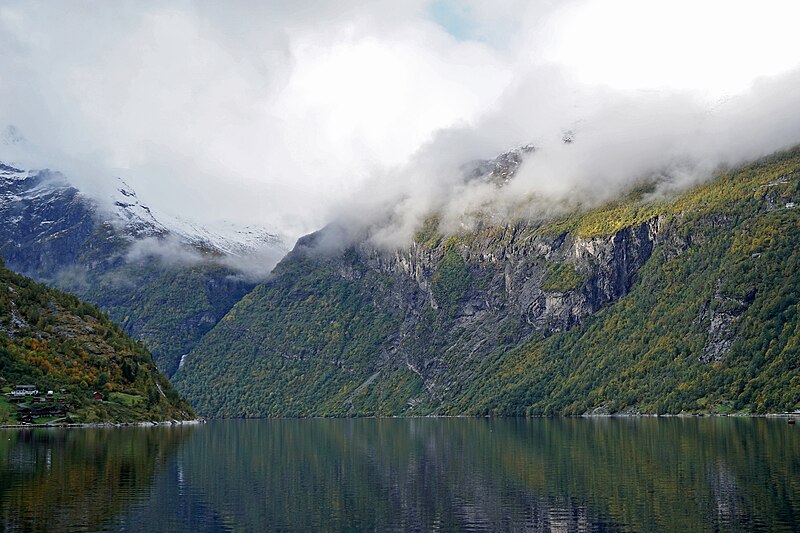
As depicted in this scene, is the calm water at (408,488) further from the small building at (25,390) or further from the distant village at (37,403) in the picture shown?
the small building at (25,390)

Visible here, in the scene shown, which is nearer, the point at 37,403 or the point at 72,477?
the point at 72,477

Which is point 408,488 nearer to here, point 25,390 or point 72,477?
point 72,477

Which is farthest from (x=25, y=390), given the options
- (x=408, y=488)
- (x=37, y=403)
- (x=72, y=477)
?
(x=408, y=488)

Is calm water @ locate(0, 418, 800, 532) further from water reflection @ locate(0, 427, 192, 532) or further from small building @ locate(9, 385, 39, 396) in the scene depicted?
small building @ locate(9, 385, 39, 396)

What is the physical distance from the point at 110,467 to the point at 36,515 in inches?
1404

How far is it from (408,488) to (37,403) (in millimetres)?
130678

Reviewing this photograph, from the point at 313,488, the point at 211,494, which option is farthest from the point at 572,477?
the point at 211,494

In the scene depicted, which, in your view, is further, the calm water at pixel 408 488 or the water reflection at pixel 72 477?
the water reflection at pixel 72 477

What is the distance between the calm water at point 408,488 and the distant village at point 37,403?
175 ft

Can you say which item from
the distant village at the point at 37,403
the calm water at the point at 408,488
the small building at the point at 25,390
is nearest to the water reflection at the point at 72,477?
the calm water at the point at 408,488

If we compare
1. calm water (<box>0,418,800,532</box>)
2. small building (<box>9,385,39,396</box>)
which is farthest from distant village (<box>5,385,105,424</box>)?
Result: calm water (<box>0,418,800,532</box>)

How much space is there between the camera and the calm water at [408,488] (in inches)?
2438

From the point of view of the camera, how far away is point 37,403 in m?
186

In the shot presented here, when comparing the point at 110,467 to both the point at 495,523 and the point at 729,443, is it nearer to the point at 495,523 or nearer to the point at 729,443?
the point at 495,523
